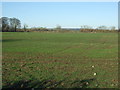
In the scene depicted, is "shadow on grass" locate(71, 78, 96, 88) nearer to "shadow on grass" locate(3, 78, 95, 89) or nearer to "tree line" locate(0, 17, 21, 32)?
"shadow on grass" locate(3, 78, 95, 89)

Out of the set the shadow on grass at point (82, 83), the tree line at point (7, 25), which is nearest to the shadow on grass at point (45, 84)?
the shadow on grass at point (82, 83)

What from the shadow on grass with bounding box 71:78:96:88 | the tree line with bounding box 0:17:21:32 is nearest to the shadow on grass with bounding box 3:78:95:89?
the shadow on grass with bounding box 71:78:96:88

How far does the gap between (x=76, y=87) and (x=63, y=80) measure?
41.5 inches

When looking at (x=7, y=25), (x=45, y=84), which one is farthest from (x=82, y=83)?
(x=7, y=25)

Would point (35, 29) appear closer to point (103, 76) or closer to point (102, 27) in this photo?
point (102, 27)

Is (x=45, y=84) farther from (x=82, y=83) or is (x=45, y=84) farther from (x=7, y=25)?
(x=7, y=25)

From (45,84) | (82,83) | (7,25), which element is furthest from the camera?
(7,25)

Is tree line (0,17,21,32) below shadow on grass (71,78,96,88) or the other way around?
the other way around

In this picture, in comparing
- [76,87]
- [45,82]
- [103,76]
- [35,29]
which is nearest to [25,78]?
[45,82]

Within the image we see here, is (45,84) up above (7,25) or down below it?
below

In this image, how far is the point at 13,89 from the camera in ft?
21.6

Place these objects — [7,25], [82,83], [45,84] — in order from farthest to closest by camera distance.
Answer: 1. [7,25]
2. [82,83]
3. [45,84]

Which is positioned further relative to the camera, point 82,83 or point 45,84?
point 82,83

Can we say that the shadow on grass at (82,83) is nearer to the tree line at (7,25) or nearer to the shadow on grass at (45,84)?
the shadow on grass at (45,84)
